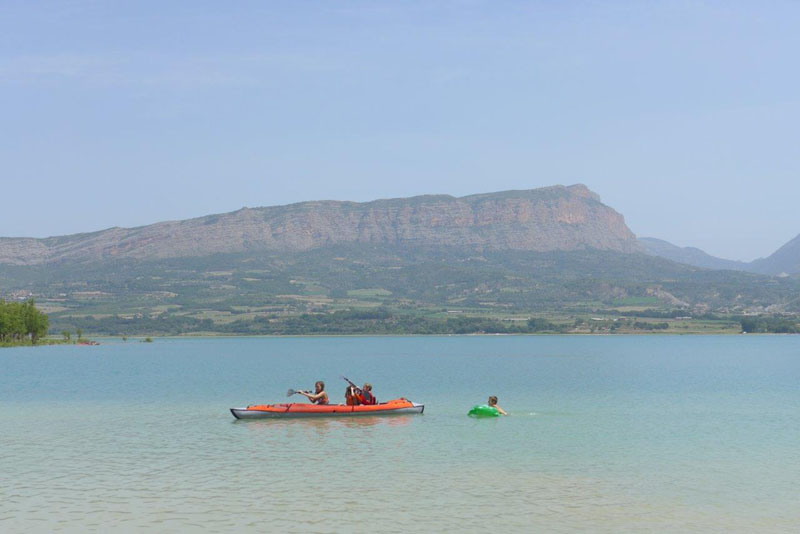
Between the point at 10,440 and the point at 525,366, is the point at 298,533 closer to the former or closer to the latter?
the point at 10,440

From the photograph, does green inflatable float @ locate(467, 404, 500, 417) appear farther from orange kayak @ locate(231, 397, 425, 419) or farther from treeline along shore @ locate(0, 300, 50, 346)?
treeline along shore @ locate(0, 300, 50, 346)

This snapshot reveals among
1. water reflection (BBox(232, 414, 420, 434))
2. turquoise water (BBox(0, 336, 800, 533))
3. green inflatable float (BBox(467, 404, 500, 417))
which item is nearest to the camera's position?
turquoise water (BBox(0, 336, 800, 533))

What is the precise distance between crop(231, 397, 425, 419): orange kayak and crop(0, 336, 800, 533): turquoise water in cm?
52

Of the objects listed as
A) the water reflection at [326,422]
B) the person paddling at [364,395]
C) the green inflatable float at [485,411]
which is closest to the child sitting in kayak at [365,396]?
the person paddling at [364,395]

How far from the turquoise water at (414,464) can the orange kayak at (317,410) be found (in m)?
0.52

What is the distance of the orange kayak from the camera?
141 ft

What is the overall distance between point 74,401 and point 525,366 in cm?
5412

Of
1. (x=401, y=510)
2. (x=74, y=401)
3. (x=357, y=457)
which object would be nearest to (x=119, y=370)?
(x=74, y=401)

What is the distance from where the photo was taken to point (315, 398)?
145ft

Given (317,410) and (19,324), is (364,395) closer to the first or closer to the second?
(317,410)

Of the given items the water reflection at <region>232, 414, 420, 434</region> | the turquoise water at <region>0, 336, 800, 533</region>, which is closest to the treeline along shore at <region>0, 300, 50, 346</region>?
the turquoise water at <region>0, 336, 800, 533</region>

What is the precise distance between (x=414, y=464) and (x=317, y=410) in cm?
1394

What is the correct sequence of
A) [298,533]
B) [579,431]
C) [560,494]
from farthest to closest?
[579,431]
[560,494]
[298,533]

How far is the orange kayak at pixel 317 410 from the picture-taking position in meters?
43.0
